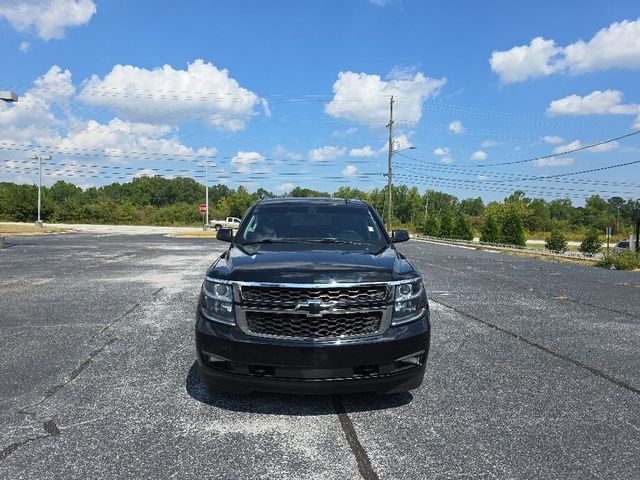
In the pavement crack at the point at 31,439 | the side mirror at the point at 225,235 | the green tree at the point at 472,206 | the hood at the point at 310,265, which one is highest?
the green tree at the point at 472,206

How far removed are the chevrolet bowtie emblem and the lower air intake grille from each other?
0.04 meters

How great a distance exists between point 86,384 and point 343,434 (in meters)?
2.50

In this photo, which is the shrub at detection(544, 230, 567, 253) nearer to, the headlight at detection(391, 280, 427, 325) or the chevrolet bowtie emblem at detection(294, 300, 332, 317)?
the headlight at detection(391, 280, 427, 325)

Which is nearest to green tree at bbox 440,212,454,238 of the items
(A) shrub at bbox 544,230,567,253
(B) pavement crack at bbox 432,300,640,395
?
(A) shrub at bbox 544,230,567,253

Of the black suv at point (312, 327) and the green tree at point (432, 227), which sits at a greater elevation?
the green tree at point (432, 227)

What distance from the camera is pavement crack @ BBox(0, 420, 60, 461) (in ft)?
10.5

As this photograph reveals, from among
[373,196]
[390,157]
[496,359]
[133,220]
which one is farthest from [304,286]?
[373,196]

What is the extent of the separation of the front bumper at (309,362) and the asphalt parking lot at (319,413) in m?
0.32

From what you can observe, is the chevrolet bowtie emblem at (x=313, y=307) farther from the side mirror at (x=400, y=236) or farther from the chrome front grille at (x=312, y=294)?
the side mirror at (x=400, y=236)

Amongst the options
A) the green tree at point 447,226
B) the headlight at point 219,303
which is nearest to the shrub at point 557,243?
the green tree at point 447,226

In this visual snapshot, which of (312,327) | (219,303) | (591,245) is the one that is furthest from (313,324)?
(591,245)

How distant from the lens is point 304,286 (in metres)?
3.58

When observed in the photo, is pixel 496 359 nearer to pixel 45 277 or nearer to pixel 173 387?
pixel 173 387

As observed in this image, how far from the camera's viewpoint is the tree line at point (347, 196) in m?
64.8
